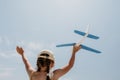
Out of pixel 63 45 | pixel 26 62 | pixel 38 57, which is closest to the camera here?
pixel 63 45

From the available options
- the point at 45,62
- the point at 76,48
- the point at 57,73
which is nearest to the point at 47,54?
the point at 45,62

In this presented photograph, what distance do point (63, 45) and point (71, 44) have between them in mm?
260

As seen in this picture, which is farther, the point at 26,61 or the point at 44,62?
the point at 26,61

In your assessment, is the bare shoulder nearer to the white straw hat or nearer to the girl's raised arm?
the white straw hat

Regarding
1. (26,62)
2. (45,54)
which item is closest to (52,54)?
(45,54)

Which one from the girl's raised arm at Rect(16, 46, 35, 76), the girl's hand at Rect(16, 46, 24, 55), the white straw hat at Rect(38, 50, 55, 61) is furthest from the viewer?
the girl's hand at Rect(16, 46, 24, 55)

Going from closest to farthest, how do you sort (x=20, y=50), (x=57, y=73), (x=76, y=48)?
1. (x=76, y=48)
2. (x=57, y=73)
3. (x=20, y=50)

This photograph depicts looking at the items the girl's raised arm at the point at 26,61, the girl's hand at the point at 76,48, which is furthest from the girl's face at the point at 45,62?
the girl's hand at the point at 76,48

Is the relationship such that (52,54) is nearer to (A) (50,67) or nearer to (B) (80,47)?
(A) (50,67)

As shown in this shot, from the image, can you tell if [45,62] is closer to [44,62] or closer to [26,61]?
[44,62]

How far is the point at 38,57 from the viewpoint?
21.7ft

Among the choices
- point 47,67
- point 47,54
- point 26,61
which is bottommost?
point 26,61

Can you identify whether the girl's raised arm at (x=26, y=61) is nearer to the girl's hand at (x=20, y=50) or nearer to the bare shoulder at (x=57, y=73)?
the girl's hand at (x=20, y=50)

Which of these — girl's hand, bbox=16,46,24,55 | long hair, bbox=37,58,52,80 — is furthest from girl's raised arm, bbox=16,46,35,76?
long hair, bbox=37,58,52,80
